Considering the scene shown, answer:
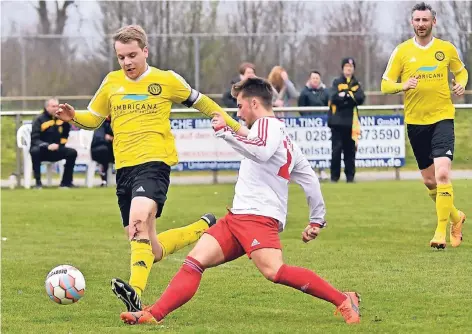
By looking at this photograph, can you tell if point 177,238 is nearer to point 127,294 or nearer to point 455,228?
point 127,294

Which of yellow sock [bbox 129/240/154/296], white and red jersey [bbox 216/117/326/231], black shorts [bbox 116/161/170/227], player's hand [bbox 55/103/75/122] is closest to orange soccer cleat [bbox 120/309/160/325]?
yellow sock [bbox 129/240/154/296]

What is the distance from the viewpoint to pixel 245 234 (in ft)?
23.8

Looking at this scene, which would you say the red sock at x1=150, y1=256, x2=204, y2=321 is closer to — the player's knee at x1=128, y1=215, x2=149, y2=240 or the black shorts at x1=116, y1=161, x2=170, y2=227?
the player's knee at x1=128, y1=215, x2=149, y2=240

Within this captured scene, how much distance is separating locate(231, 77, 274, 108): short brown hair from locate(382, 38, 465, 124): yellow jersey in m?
4.25

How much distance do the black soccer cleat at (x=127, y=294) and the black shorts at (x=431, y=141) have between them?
4.73m

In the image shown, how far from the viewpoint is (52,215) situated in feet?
51.6

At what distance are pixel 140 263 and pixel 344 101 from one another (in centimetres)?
1330

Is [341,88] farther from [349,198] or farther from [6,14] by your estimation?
[6,14]

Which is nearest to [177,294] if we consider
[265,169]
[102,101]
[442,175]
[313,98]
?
[265,169]

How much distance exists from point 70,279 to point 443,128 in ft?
16.0

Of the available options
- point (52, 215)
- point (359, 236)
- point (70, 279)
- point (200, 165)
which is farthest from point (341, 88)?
point (70, 279)

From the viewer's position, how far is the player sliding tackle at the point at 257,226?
7.23 meters

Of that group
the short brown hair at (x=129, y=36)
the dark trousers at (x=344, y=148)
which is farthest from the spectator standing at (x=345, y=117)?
the short brown hair at (x=129, y=36)

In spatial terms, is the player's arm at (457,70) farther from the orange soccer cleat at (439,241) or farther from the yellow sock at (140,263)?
the yellow sock at (140,263)
